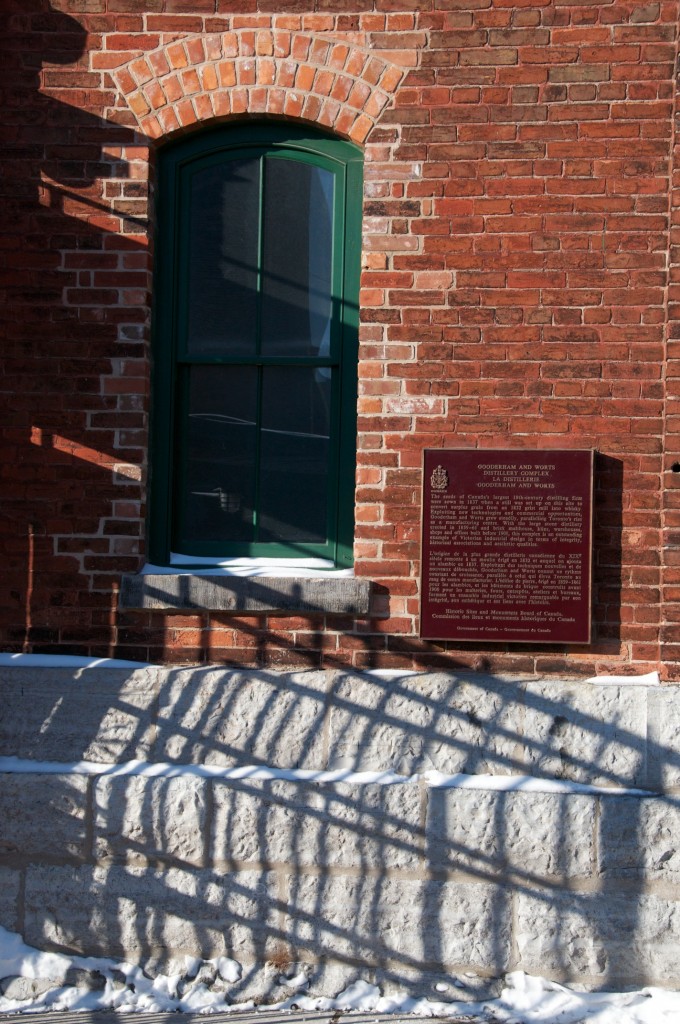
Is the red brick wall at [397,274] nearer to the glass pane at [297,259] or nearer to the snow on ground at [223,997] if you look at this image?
the glass pane at [297,259]

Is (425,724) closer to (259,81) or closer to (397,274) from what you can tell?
(397,274)

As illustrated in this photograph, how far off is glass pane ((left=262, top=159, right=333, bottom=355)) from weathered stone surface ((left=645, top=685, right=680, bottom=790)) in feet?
7.40

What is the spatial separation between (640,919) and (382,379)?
2.63 m

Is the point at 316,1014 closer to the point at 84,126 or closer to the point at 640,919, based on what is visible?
the point at 640,919

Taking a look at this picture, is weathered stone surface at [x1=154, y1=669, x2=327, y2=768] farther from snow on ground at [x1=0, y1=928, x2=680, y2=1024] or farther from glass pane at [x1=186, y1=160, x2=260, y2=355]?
glass pane at [x1=186, y1=160, x2=260, y2=355]

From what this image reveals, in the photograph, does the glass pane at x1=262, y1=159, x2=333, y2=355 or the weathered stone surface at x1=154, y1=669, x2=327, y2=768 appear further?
the glass pane at x1=262, y1=159, x2=333, y2=355

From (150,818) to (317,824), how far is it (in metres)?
0.75

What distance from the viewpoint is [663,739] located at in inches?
177

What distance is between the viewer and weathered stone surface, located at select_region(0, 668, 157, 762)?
468 cm

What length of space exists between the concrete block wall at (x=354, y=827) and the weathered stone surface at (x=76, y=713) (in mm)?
10

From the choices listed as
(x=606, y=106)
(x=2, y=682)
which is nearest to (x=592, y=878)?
(x=2, y=682)

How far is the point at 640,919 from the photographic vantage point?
14.4ft

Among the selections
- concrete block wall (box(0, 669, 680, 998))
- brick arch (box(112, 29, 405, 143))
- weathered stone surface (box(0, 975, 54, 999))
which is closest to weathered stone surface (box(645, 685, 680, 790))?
concrete block wall (box(0, 669, 680, 998))

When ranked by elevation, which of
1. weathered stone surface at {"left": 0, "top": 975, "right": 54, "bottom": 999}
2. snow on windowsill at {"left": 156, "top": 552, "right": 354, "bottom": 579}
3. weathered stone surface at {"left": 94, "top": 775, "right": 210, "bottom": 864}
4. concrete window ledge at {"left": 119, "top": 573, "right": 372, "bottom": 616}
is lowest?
weathered stone surface at {"left": 0, "top": 975, "right": 54, "bottom": 999}
